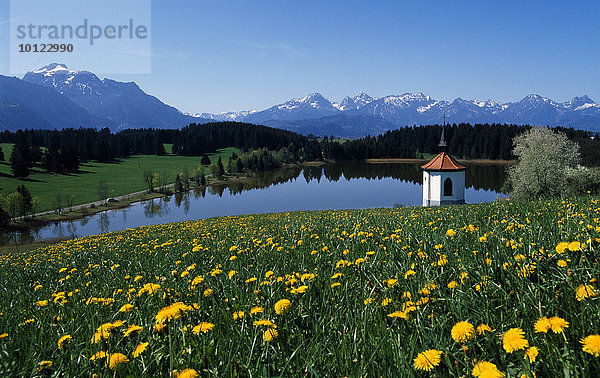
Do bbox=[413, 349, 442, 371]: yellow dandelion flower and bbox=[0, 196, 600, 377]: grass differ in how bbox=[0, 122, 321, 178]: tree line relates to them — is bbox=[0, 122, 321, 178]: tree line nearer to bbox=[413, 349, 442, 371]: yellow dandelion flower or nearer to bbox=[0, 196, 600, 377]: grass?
bbox=[0, 196, 600, 377]: grass

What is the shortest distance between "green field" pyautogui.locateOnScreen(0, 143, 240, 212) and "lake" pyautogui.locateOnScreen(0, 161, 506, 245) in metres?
18.5

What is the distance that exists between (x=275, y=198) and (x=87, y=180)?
70.4 meters

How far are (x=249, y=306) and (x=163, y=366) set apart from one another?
854 millimetres

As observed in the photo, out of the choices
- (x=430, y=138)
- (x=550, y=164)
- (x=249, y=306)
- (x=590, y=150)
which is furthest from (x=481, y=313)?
(x=430, y=138)

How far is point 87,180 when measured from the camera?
4513 inches

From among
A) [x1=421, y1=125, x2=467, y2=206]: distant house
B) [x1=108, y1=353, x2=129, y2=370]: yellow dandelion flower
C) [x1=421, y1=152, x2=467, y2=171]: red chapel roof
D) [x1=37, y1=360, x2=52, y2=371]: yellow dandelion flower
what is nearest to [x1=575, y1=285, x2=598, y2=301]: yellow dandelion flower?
[x1=108, y1=353, x2=129, y2=370]: yellow dandelion flower

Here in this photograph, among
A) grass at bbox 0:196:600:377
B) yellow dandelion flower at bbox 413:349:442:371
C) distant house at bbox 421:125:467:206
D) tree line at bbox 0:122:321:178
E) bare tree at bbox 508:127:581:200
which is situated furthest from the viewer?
tree line at bbox 0:122:321:178

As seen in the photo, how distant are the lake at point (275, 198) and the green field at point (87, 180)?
1846 centimetres

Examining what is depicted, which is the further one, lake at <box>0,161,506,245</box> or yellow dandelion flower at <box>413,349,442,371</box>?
lake at <box>0,161,506,245</box>

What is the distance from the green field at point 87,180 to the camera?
298 ft

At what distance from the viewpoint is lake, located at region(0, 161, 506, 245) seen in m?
64.7

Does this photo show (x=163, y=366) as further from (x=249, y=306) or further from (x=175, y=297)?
(x=175, y=297)

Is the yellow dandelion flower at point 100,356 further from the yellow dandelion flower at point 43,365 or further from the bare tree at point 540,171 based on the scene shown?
the bare tree at point 540,171

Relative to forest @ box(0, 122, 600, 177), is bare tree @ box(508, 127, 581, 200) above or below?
below
